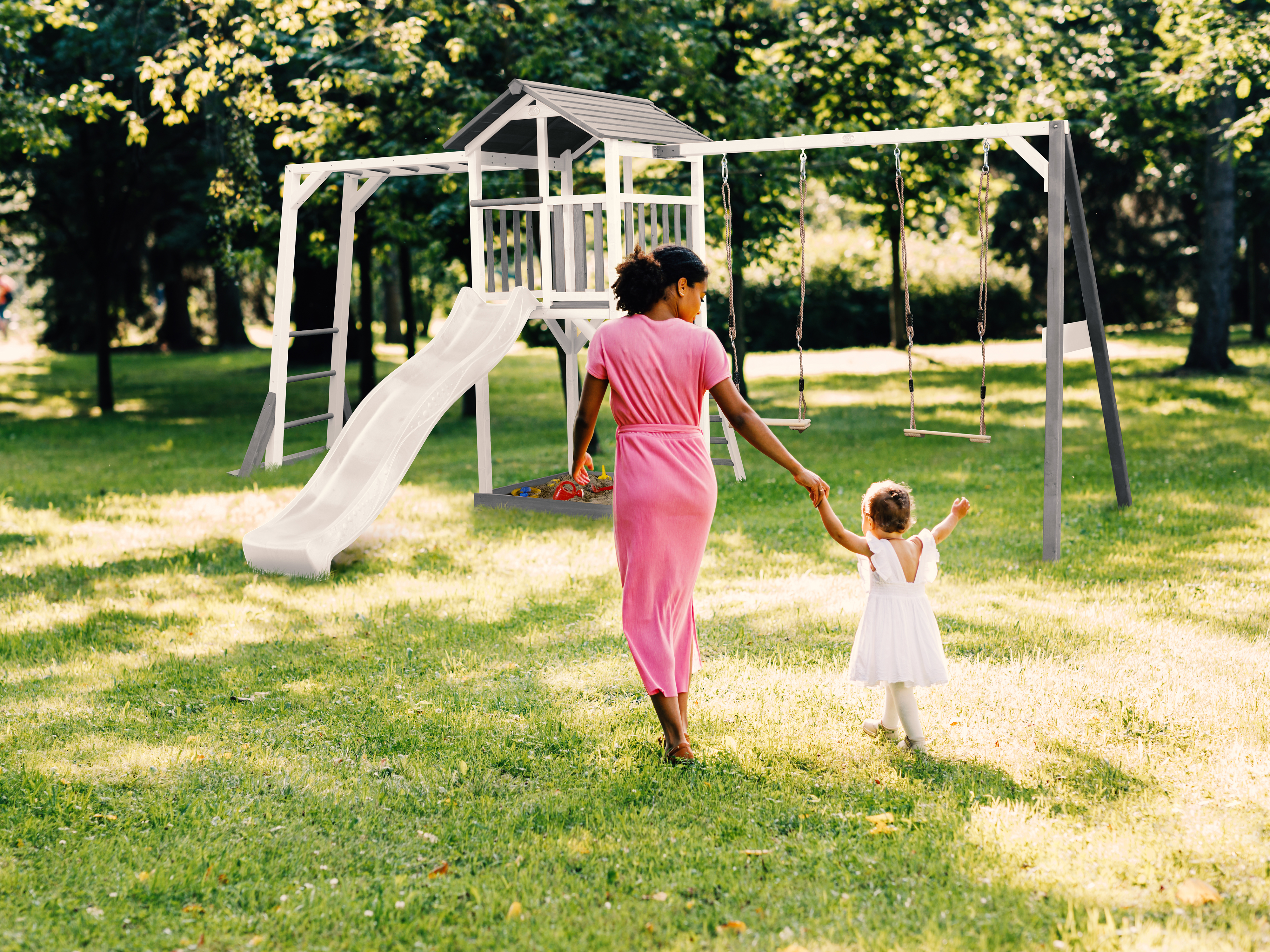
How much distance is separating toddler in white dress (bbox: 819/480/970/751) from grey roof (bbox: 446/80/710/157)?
16.8ft

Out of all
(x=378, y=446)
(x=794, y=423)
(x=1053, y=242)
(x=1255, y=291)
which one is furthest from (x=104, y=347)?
(x=1255, y=291)

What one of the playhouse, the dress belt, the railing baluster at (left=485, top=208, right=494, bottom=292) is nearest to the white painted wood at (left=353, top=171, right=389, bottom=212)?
the playhouse

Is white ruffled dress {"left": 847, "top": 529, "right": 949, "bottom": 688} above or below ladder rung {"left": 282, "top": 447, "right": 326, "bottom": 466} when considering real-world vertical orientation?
below

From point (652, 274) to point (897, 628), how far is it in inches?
67.8

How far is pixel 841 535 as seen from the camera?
4.69m

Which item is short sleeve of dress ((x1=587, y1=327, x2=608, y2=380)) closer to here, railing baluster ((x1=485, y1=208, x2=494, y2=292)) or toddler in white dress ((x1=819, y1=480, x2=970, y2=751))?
toddler in white dress ((x1=819, y1=480, x2=970, y2=751))

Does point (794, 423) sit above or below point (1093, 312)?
below

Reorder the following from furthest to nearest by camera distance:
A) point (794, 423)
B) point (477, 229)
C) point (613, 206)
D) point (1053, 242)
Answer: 1. point (477, 229)
2. point (613, 206)
3. point (794, 423)
4. point (1053, 242)

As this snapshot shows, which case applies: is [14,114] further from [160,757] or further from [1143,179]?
[1143,179]

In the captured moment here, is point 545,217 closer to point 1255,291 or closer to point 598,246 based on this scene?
point 598,246

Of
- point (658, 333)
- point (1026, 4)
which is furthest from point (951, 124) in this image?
point (658, 333)

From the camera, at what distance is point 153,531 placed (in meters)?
10.1

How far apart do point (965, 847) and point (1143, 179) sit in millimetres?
28068

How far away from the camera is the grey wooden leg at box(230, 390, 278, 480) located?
10203 millimetres
